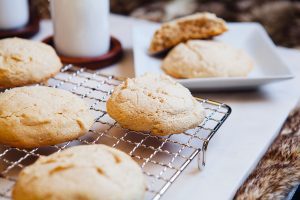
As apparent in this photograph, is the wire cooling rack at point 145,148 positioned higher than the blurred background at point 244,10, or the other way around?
the wire cooling rack at point 145,148

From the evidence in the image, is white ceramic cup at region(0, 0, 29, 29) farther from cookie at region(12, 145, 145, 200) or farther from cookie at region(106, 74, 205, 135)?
cookie at region(12, 145, 145, 200)

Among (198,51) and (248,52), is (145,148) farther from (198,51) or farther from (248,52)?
(248,52)

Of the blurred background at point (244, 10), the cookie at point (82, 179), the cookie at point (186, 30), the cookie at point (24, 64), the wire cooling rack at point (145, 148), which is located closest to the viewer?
the cookie at point (82, 179)

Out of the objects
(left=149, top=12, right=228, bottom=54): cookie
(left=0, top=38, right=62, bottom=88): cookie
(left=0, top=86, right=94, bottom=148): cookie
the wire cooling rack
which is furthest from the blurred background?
(left=0, top=86, right=94, bottom=148): cookie

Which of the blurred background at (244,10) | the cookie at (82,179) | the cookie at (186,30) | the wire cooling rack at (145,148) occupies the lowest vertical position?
the blurred background at (244,10)

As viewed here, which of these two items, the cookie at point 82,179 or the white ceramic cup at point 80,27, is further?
the white ceramic cup at point 80,27

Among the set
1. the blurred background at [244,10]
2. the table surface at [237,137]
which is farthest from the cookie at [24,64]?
the blurred background at [244,10]

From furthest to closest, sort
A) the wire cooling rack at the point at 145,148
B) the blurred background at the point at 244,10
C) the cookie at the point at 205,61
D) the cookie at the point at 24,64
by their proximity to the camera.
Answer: the blurred background at the point at 244,10, the cookie at the point at 205,61, the cookie at the point at 24,64, the wire cooling rack at the point at 145,148

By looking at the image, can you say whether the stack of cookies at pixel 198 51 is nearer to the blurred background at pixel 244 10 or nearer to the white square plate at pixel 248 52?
the white square plate at pixel 248 52
